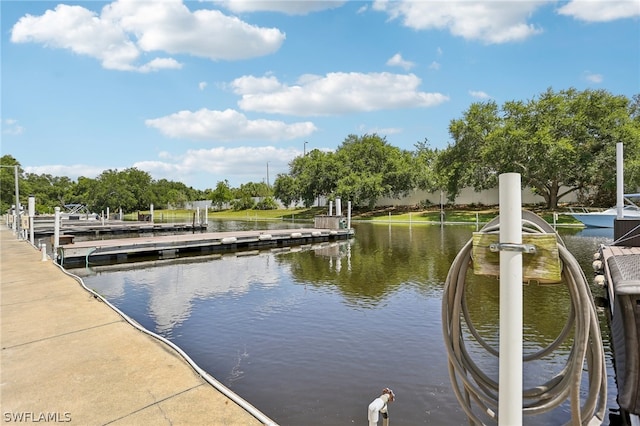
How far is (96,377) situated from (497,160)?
26770 mm

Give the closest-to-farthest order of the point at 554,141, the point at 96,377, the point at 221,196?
the point at 96,377 → the point at 554,141 → the point at 221,196

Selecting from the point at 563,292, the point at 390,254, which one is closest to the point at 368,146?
the point at 390,254

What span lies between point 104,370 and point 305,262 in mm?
9109

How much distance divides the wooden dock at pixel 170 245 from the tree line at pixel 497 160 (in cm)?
1358

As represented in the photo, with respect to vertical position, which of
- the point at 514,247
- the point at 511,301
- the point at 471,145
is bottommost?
the point at 511,301

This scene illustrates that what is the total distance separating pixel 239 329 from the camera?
18.9 ft

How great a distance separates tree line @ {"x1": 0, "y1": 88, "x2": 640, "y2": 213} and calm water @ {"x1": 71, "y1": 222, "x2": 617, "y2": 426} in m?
15.1

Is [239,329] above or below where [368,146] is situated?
below

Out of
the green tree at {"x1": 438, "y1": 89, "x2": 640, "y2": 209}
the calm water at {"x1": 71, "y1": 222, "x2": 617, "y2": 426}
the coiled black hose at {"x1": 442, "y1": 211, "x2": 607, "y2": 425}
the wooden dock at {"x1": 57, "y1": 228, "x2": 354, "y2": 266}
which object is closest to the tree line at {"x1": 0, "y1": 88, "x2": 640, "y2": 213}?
the green tree at {"x1": 438, "y1": 89, "x2": 640, "y2": 209}

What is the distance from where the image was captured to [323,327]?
5.79 m

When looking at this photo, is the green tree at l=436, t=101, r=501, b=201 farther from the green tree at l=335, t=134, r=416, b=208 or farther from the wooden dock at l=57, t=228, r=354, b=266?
the wooden dock at l=57, t=228, r=354, b=266

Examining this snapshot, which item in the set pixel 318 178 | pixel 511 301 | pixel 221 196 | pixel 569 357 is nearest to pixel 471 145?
pixel 318 178

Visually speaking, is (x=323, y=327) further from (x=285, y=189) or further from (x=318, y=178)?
(x=285, y=189)

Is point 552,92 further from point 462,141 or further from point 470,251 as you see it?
point 470,251
